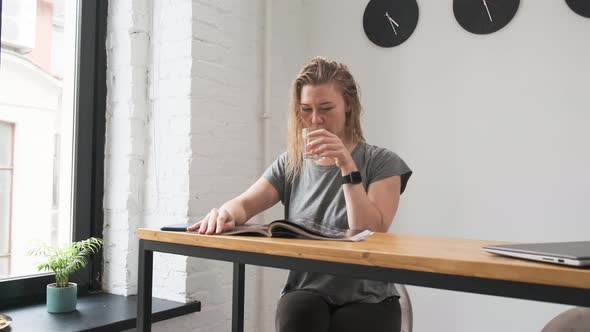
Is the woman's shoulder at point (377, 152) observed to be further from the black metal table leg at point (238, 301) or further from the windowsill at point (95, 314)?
the windowsill at point (95, 314)

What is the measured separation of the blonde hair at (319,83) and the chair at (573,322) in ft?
2.35

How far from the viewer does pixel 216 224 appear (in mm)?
1155

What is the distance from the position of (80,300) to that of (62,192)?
42cm

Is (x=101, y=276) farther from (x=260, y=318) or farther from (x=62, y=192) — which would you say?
(x=260, y=318)

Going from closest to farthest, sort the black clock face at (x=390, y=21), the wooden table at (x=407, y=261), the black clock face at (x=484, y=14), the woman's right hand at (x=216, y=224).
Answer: the wooden table at (x=407, y=261)
the woman's right hand at (x=216, y=224)
the black clock face at (x=484, y=14)
the black clock face at (x=390, y=21)

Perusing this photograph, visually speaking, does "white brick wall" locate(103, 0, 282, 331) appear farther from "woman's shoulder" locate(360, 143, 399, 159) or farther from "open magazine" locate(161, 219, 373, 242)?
"open magazine" locate(161, 219, 373, 242)

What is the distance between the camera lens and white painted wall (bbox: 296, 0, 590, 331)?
1932 millimetres

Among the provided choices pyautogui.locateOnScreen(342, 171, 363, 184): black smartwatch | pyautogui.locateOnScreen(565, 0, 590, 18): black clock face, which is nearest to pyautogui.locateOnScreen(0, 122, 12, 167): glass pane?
pyautogui.locateOnScreen(342, 171, 363, 184): black smartwatch

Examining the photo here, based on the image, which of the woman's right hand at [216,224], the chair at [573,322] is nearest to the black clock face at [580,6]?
the chair at [573,322]

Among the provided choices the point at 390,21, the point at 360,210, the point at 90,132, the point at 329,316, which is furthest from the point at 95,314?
the point at 390,21

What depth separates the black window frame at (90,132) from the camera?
76.4 inches

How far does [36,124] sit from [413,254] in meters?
1.60

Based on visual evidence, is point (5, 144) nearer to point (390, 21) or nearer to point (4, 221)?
point (4, 221)

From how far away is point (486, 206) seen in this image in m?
2.09
